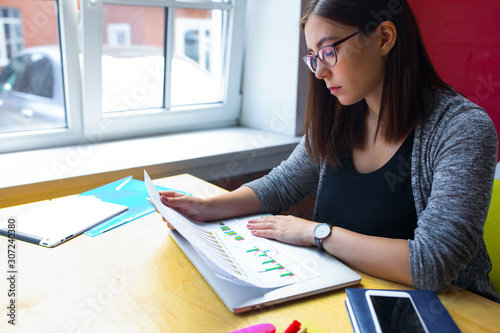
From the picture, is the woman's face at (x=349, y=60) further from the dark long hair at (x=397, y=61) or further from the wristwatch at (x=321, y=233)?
the wristwatch at (x=321, y=233)

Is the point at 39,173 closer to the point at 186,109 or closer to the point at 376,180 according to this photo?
the point at 186,109

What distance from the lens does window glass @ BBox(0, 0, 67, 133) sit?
166cm

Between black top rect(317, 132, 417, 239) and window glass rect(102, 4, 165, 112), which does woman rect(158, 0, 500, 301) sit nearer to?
black top rect(317, 132, 417, 239)

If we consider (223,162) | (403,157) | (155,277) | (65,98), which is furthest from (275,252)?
(65,98)

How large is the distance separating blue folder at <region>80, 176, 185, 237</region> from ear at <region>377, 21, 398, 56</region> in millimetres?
710

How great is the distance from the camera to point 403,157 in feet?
3.50

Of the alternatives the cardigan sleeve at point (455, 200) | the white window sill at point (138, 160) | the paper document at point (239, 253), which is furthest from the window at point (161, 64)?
the cardigan sleeve at point (455, 200)

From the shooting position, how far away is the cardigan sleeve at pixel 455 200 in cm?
85

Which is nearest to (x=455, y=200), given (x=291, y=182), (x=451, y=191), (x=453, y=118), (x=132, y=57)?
(x=451, y=191)

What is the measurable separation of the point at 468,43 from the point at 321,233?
124cm

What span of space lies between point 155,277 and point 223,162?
102 centimetres

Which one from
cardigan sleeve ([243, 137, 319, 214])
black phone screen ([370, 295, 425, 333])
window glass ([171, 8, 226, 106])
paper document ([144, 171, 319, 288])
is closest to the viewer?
black phone screen ([370, 295, 425, 333])

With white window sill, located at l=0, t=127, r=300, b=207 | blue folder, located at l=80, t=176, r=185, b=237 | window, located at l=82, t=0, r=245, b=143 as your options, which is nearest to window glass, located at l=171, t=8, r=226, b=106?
window, located at l=82, t=0, r=245, b=143

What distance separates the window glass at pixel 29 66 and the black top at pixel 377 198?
1.21m
